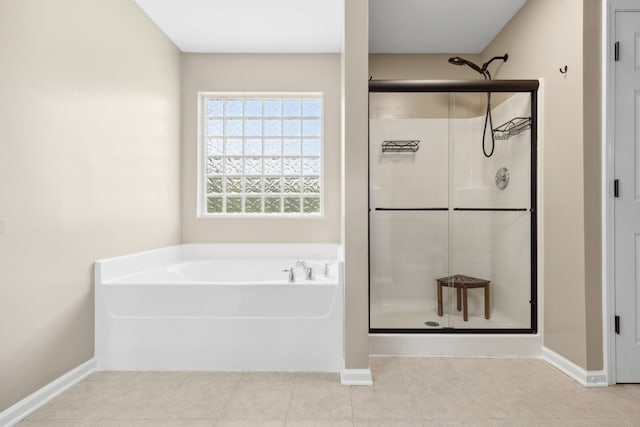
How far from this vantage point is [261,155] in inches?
145

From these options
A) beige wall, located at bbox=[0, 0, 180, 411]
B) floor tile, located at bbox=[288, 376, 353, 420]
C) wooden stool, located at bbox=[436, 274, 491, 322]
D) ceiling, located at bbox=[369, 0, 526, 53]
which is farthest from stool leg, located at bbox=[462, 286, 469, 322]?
beige wall, located at bbox=[0, 0, 180, 411]

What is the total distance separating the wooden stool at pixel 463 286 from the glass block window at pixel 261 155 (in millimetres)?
1441

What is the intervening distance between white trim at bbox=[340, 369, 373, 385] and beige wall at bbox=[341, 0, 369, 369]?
24mm

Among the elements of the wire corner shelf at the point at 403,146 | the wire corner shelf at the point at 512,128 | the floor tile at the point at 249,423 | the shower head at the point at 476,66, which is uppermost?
the shower head at the point at 476,66

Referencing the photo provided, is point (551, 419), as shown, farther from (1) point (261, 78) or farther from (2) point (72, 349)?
(1) point (261, 78)

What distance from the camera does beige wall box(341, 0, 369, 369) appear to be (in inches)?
85.4

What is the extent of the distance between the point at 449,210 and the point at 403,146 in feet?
1.98

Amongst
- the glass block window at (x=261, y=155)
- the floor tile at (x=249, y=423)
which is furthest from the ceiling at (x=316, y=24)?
the floor tile at (x=249, y=423)

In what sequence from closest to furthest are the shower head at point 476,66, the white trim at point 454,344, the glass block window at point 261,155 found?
the white trim at point 454,344 → the shower head at point 476,66 → the glass block window at point 261,155

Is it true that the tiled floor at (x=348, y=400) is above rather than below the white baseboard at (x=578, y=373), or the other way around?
below

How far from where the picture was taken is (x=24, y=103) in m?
1.83

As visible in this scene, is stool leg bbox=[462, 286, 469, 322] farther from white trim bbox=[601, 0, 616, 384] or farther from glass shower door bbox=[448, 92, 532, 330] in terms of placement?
white trim bbox=[601, 0, 616, 384]

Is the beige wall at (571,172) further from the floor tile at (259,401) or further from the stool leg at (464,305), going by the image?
the floor tile at (259,401)

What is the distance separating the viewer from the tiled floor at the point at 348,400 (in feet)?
5.79
